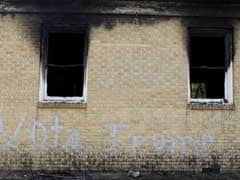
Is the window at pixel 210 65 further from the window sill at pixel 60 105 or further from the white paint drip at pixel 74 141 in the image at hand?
the white paint drip at pixel 74 141

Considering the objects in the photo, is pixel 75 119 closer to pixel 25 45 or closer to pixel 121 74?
pixel 121 74

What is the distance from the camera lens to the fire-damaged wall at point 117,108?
8203 mm

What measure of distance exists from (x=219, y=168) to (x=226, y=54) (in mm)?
2617

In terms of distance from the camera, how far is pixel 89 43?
8.45 metres

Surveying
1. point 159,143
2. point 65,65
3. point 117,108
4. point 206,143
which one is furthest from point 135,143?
point 65,65

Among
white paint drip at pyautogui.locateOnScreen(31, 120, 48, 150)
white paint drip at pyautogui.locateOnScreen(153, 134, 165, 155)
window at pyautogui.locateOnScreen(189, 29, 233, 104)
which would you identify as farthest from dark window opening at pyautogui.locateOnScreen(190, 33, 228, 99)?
white paint drip at pyautogui.locateOnScreen(31, 120, 48, 150)

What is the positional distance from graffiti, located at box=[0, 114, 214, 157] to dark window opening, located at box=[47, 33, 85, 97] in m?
0.71

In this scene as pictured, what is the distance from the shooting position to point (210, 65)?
28.9 ft

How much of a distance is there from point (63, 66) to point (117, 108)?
5.20 ft

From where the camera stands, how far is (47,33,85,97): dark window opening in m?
8.55

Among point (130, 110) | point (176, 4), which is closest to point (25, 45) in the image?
point (130, 110)

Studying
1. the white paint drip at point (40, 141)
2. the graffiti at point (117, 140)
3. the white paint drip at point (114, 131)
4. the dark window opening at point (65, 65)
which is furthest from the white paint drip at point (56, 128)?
the white paint drip at point (114, 131)

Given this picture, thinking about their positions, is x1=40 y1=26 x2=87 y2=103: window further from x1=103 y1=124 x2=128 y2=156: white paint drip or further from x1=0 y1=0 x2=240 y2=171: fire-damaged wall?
x1=103 y1=124 x2=128 y2=156: white paint drip

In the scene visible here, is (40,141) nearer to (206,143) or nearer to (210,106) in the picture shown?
(206,143)
